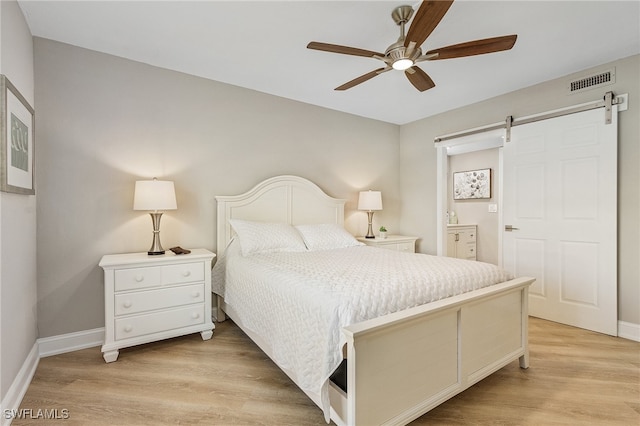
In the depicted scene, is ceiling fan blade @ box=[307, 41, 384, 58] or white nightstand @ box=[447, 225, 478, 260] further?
white nightstand @ box=[447, 225, 478, 260]

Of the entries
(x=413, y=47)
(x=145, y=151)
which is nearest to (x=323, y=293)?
(x=413, y=47)

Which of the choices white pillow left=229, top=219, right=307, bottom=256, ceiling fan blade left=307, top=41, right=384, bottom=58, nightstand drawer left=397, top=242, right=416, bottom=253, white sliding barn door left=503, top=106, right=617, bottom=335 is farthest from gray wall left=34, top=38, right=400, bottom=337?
white sliding barn door left=503, top=106, right=617, bottom=335

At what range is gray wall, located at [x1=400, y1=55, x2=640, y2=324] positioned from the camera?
104 inches

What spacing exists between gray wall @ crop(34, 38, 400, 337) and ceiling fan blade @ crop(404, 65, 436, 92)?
1.66m

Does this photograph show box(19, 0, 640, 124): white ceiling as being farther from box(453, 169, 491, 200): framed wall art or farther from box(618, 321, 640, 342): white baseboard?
box(618, 321, 640, 342): white baseboard

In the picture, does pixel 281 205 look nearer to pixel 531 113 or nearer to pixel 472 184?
pixel 531 113

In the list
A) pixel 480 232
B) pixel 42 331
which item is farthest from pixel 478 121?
pixel 42 331

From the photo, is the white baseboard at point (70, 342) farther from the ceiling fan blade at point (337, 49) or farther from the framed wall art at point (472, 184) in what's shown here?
the framed wall art at point (472, 184)

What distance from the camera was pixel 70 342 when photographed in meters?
2.43

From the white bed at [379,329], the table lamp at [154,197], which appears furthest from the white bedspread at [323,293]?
the table lamp at [154,197]

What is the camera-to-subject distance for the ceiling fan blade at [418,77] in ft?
7.00

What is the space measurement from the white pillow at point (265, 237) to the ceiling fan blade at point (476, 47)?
6.39ft

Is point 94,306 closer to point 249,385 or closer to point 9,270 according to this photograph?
point 9,270

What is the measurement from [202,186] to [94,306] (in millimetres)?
1376
